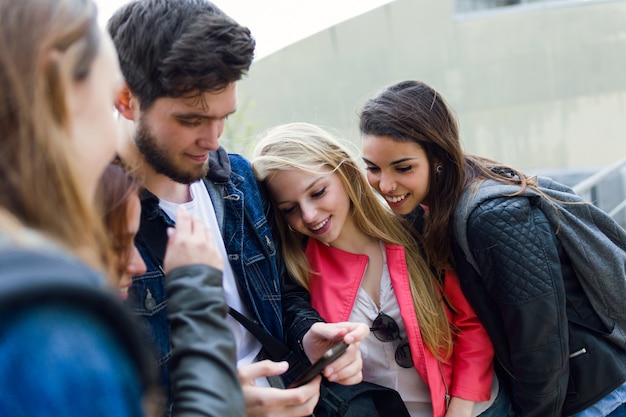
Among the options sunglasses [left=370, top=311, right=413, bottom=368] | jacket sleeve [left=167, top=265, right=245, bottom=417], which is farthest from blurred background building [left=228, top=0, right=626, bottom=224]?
jacket sleeve [left=167, top=265, right=245, bottom=417]

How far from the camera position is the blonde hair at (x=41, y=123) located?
0.79 meters

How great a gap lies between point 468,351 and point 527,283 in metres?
0.37

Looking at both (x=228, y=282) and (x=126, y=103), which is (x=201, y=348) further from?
(x=126, y=103)

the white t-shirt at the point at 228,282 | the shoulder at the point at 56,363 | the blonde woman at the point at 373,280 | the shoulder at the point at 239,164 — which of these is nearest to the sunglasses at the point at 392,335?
the blonde woman at the point at 373,280

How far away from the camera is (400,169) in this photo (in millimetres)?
2271

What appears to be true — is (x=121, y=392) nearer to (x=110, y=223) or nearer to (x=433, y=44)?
(x=110, y=223)

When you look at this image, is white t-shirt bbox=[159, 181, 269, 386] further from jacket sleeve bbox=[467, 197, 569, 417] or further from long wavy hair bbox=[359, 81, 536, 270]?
jacket sleeve bbox=[467, 197, 569, 417]

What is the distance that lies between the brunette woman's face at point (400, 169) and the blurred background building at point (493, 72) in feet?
19.7

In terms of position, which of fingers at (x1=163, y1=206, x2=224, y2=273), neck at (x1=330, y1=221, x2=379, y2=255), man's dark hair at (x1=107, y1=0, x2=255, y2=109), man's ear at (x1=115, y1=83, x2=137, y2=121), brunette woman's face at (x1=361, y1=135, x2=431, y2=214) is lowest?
neck at (x1=330, y1=221, x2=379, y2=255)

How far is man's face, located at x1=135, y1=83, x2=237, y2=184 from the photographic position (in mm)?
1901

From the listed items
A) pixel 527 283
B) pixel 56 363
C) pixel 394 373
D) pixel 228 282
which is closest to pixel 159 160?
pixel 228 282

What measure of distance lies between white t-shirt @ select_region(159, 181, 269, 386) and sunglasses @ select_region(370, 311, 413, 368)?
0.41 meters

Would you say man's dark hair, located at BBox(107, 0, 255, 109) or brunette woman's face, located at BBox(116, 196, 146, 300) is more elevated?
man's dark hair, located at BBox(107, 0, 255, 109)

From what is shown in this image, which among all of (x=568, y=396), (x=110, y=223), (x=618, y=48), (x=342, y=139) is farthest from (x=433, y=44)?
(x=110, y=223)
